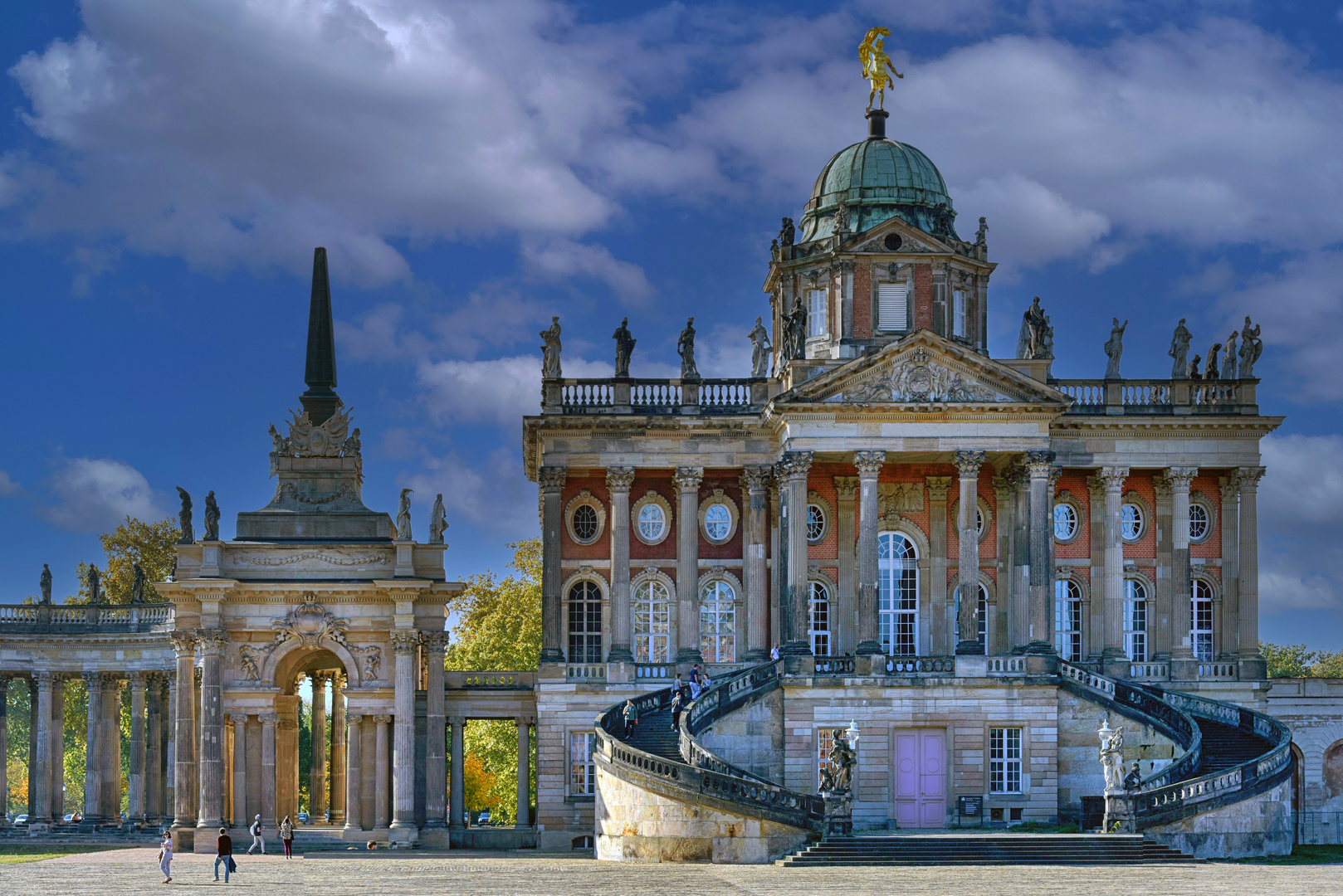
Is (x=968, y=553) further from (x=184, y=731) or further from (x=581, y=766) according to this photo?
(x=184, y=731)

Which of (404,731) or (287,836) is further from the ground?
(404,731)

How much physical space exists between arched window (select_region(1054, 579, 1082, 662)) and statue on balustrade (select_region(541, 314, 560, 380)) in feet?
56.4

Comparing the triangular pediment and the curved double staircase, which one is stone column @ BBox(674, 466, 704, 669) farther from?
the curved double staircase

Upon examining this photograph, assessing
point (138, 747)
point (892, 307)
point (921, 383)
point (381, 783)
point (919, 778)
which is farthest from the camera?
point (138, 747)

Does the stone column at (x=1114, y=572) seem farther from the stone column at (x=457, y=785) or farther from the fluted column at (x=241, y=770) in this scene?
the fluted column at (x=241, y=770)

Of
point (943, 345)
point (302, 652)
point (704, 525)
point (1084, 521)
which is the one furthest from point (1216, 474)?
point (302, 652)

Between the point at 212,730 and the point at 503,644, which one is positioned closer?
the point at 212,730

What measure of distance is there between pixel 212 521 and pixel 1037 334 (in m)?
25.7

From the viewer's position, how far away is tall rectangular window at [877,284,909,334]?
66.1m

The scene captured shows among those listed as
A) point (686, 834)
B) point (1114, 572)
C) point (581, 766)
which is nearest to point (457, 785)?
point (581, 766)

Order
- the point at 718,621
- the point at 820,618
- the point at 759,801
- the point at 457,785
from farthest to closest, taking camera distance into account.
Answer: the point at 718,621 < the point at 820,618 < the point at 457,785 < the point at 759,801

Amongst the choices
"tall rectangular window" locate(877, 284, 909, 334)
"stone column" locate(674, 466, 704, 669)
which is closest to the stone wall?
"stone column" locate(674, 466, 704, 669)

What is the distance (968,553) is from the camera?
5994 cm

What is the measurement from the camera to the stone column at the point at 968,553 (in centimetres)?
5981
